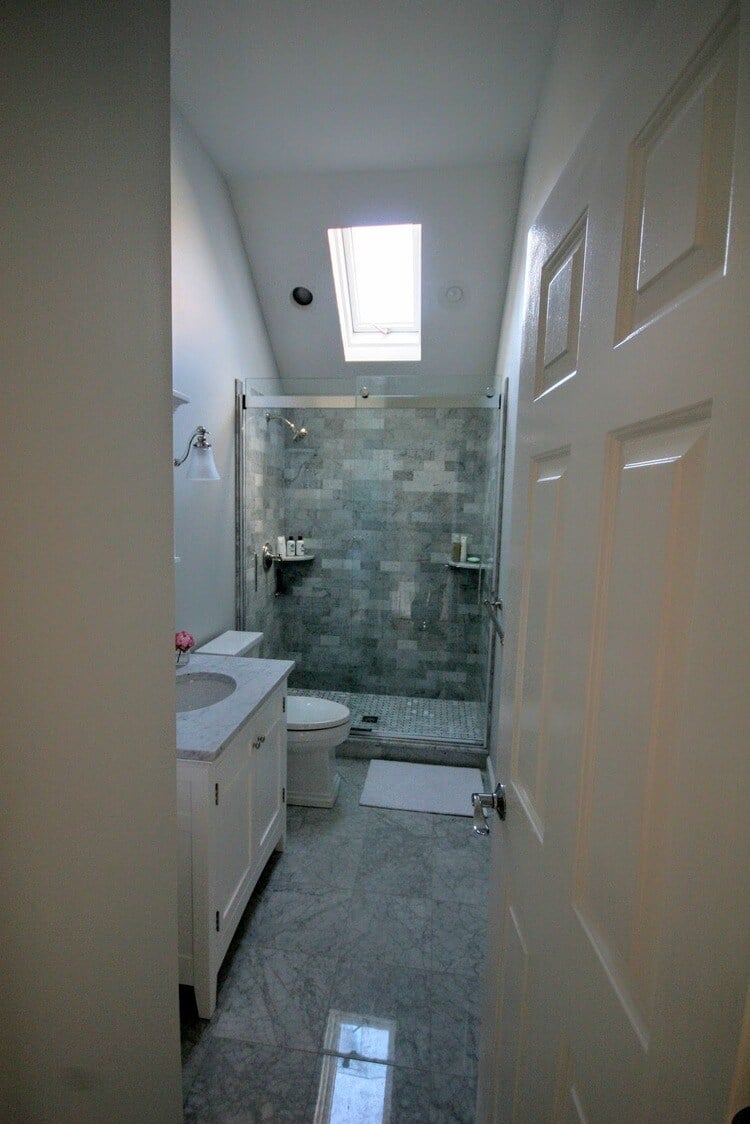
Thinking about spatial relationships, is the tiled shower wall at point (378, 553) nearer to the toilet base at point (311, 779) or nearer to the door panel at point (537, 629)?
the toilet base at point (311, 779)

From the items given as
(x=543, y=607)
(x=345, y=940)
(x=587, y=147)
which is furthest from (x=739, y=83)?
(x=345, y=940)

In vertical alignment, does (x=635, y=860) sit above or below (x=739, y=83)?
below

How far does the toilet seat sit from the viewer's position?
2479mm

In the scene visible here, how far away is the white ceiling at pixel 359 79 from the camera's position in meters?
1.73

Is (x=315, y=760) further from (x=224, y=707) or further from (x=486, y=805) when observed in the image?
(x=486, y=805)

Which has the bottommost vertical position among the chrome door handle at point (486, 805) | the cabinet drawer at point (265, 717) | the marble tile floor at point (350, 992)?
the marble tile floor at point (350, 992)

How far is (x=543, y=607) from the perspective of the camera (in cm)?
83

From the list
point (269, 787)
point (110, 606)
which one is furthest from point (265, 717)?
point (110, 606)

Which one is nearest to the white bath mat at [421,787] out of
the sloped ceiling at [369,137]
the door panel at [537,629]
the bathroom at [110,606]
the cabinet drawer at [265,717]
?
the cabinet drawer at [265,717]

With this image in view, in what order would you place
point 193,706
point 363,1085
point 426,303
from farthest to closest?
point 426,303 < point 193,706 < point 363,1085

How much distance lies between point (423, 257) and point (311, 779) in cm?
283

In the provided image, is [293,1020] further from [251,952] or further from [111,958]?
[111,958]

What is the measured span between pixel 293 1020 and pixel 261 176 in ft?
11.4

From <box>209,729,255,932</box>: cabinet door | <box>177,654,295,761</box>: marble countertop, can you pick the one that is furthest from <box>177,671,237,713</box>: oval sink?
<box>209,729,255,932</box>: cabinet door
